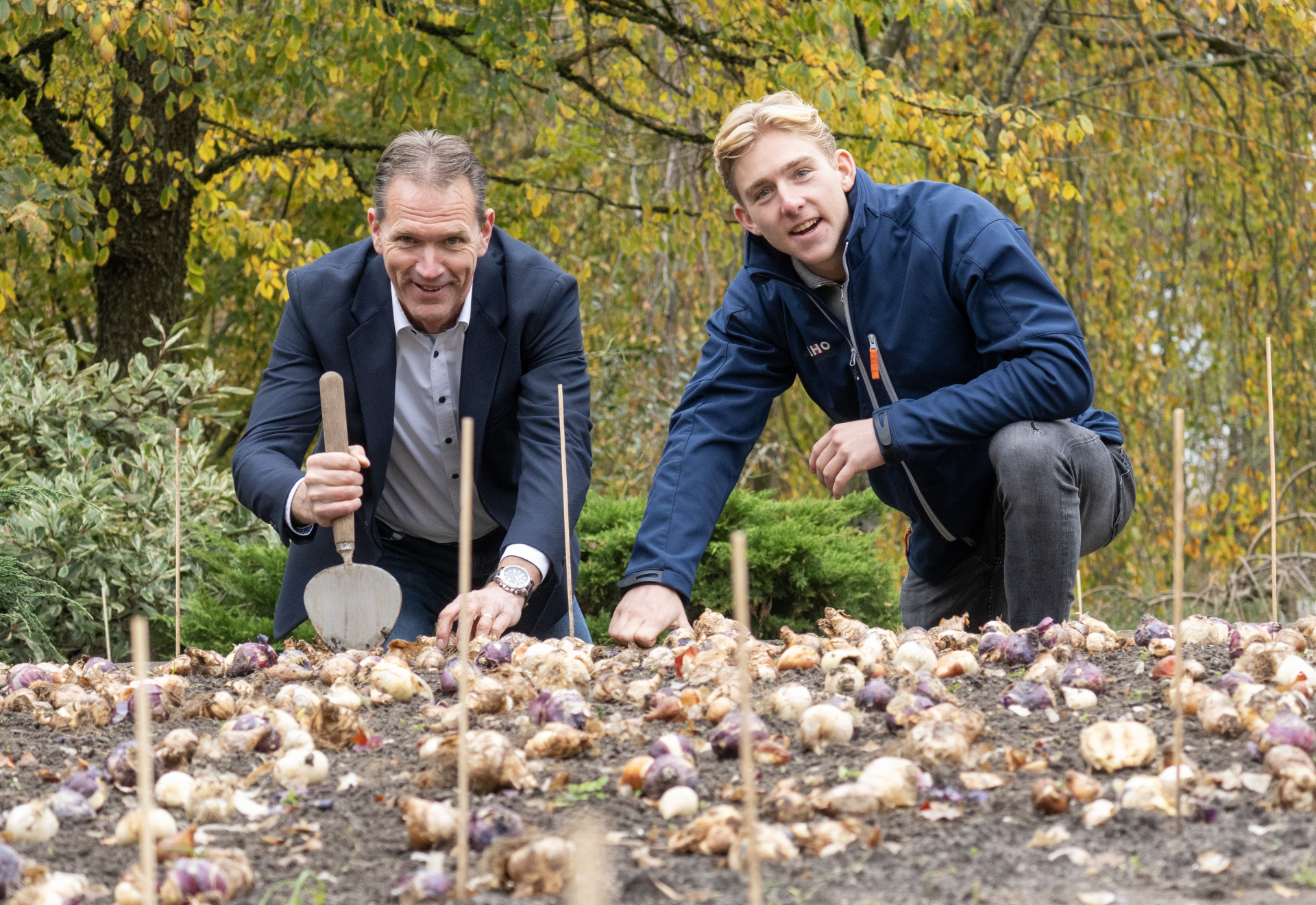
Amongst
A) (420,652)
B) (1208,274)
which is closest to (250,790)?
(420,652)

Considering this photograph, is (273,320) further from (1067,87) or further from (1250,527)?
(1250,527)

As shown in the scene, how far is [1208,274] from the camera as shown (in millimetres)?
6074

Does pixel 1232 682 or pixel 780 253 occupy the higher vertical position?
pixel 780 253

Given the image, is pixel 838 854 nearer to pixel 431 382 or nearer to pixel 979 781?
pixel 979 781

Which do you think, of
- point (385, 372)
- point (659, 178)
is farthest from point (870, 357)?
point (659, 178)

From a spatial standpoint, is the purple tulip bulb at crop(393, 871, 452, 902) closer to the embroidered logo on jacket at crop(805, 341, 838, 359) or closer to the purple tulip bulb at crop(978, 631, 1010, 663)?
the purple tulip bulb at crop(978, 631, 1010, 663)

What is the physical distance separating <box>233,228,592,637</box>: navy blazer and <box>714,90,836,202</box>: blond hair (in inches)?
19.2

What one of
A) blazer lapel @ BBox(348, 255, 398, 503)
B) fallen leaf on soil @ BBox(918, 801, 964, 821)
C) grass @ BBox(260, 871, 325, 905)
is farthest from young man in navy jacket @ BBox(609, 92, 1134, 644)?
grass @ BBox(260, 871, 325, 905)

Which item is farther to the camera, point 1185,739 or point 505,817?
point 1185,739

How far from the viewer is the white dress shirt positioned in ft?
8.57

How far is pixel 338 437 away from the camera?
84.0 inches

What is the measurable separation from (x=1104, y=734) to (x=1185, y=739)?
15 centimetres

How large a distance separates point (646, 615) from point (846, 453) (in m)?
0.48

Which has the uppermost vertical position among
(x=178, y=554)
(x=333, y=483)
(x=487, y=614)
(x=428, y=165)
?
(x=428, y=165)
